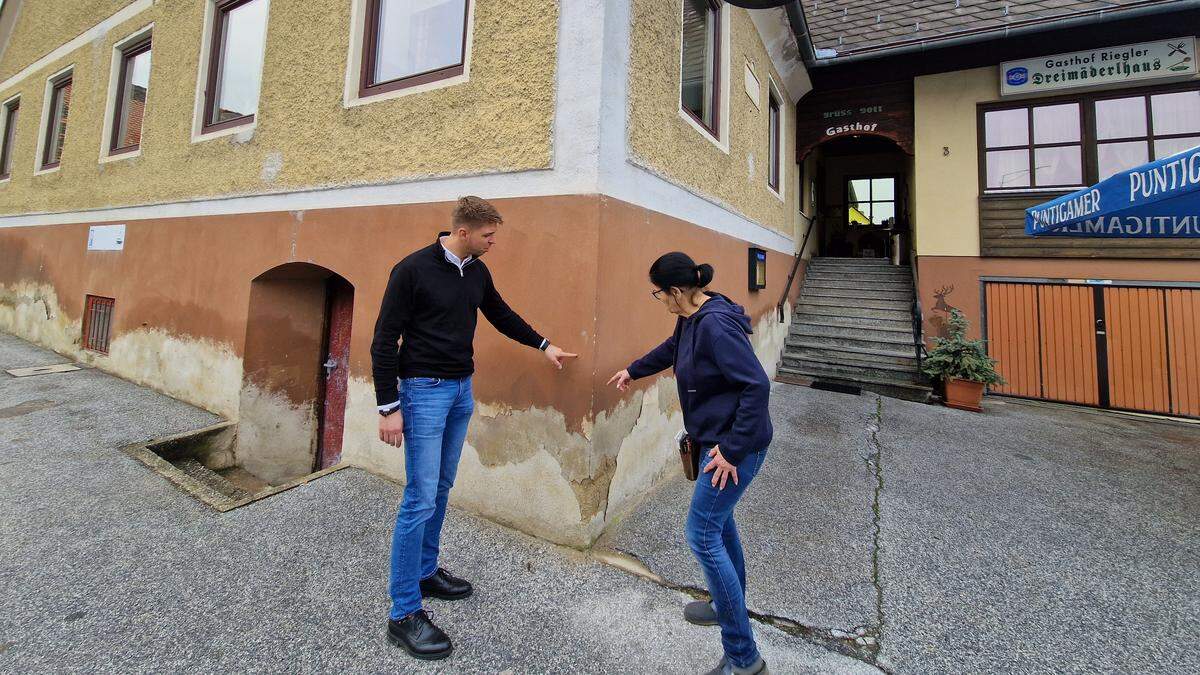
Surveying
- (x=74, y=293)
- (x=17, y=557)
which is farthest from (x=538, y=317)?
(x=74, y=293)

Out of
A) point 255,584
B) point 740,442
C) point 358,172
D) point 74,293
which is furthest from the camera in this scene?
point 74,293

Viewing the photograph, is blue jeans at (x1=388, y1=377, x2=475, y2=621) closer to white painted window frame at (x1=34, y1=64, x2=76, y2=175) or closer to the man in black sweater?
the man in black sweater

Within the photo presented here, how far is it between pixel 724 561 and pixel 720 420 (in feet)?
1.82

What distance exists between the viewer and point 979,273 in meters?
7.67

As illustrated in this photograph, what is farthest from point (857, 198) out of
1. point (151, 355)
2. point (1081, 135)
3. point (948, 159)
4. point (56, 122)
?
point (56, 122)

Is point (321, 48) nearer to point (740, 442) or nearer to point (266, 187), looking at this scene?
point (266, 187)

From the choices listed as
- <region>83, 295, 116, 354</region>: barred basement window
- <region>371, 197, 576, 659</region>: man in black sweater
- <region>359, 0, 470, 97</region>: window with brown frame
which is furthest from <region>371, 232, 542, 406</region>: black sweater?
<region>83, 295, 116, 354</region>: barred basement window

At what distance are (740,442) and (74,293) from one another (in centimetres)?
930

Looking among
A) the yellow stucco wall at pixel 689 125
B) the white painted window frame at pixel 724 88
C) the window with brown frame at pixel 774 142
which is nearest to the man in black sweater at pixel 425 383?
the yellow stucco wall at pixel 689 125

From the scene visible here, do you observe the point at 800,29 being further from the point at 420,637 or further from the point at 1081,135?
the point at 420,637

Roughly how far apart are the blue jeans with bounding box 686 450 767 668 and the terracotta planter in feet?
19.4

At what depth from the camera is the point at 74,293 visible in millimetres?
6555

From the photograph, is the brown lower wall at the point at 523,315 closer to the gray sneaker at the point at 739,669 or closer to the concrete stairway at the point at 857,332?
the gray sneaker at the point at 739,669

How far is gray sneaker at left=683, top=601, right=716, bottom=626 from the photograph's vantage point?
7.24 feet
